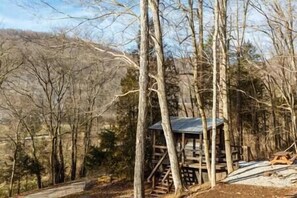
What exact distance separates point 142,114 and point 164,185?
28.7 feet

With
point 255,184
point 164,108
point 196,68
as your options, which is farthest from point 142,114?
point 196,68

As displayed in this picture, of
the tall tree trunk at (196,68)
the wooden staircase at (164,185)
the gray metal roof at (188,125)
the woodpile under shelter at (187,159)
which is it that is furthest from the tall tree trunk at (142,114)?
the wooden staircase at (164,185)

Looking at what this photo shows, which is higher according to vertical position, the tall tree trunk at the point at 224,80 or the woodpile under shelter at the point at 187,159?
the tall tree trunk at the point at 224,80

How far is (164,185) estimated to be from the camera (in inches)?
655

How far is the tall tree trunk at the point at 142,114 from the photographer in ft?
28.0

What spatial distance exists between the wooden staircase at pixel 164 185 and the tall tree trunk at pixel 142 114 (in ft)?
25.7

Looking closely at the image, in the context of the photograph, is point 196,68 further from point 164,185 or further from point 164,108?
point 164,185

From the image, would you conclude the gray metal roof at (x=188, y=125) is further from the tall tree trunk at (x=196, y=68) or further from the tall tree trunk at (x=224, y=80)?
the tall tree trunk at (x=224, y=80)

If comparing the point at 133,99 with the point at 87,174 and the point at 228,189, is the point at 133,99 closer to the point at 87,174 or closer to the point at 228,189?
the point at 87,174

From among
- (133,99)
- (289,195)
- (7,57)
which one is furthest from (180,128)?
(7,57)

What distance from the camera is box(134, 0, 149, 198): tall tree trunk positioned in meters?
8.54

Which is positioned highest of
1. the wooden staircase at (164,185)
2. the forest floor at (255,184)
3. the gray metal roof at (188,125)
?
the gray metal roof at (188,125)

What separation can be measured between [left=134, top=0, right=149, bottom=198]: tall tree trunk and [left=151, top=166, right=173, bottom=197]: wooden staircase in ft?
25.7

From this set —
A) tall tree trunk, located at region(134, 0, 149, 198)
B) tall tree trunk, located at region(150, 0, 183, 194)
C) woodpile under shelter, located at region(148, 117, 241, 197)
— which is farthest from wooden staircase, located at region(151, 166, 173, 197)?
tall tree trunk, located at region(134, 0, 149, 198)
